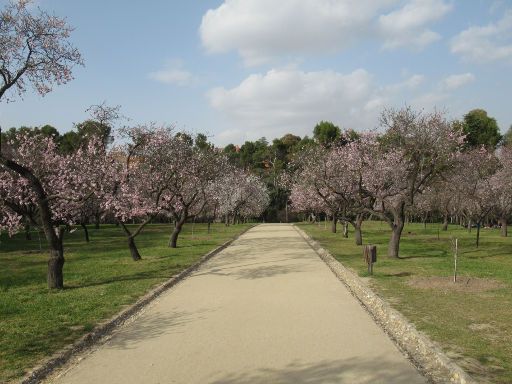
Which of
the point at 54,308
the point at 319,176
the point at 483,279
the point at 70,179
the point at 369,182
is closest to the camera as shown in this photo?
the point at 54,308

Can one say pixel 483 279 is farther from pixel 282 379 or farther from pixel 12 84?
pixel 12 84

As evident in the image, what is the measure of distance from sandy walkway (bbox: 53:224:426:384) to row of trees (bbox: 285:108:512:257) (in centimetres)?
896

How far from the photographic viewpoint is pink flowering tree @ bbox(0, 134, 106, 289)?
42.7ft

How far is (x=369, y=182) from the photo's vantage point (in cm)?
2517

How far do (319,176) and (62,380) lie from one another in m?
22.6

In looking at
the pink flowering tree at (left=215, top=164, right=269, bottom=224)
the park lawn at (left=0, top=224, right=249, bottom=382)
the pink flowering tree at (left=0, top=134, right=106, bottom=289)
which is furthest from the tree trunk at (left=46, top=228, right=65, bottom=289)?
the pink flowering tree at (left=215, top=164, right=269, bottom=224)

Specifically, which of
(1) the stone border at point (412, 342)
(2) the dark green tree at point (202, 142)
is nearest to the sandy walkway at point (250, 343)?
(1) the stone border at point (412, 342)

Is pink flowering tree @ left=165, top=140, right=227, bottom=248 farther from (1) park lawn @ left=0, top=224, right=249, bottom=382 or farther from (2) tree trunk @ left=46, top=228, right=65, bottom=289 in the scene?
(2) tree trunk @ left=46, top=228, right=65, bottom=289

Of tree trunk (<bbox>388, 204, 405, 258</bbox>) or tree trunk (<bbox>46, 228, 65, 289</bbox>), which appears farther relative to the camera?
tree trunk (<bbox>388, 204, 405, 258</bbox>)

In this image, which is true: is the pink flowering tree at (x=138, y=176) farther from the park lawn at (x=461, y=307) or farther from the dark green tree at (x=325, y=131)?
the dark green tree at (x=325, y=131)

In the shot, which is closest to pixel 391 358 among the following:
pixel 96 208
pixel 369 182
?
pixel 369 182

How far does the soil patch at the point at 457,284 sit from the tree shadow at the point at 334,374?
6.72 metres

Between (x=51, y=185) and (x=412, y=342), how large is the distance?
15.9 m

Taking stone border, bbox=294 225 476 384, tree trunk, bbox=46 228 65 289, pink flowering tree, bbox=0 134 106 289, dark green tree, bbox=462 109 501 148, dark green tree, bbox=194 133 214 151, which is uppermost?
dark green tree, bbox=462 109 501 148
